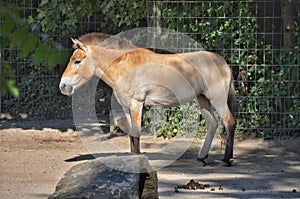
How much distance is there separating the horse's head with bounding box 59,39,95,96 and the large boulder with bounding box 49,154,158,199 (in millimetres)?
2778

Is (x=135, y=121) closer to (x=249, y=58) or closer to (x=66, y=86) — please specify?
(x=66, y=86)

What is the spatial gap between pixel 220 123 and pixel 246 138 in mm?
469

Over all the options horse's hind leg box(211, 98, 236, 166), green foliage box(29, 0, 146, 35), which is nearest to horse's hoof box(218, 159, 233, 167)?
horse's hind leg box(211, 98, 236, 166)

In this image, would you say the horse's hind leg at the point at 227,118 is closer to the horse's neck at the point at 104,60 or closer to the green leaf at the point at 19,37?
the horse's neck at the point at 104,60

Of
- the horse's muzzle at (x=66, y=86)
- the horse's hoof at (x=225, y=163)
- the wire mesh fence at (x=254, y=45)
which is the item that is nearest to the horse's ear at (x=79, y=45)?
the horse's muzzle at (x=66, y=86)

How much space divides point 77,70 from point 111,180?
129 inches

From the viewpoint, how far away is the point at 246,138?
9.77m

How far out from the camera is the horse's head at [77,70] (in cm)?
788

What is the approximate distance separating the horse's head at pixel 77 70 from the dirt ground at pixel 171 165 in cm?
97

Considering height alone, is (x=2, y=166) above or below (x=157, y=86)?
below

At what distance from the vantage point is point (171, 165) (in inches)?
324

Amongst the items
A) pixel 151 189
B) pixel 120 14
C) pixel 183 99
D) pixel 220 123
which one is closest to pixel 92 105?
pixel 120 14

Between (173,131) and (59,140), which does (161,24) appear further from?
(59,140)

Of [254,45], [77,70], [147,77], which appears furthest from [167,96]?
[254,45]
